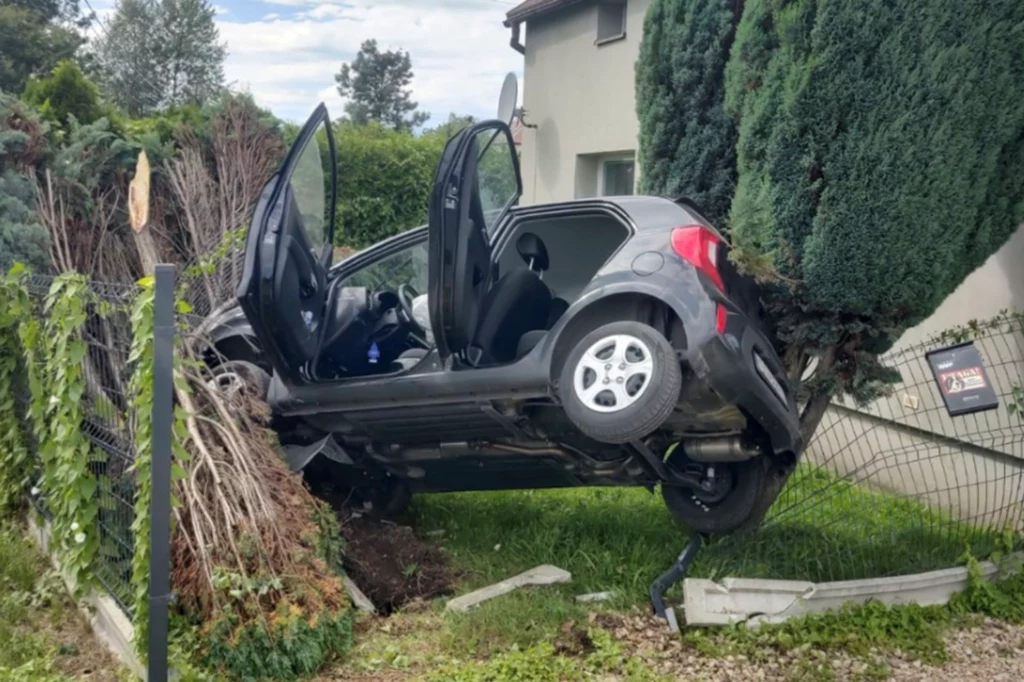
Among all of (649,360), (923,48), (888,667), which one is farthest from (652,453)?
(923,48)

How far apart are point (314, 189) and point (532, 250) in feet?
4.06

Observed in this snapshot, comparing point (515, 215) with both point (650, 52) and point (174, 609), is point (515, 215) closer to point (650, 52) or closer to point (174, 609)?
point (650, 52)

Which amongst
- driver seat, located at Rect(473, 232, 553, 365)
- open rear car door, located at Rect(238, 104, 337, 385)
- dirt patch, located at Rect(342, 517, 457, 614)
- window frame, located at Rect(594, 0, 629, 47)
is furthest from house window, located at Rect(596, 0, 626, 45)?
dirt patch, located at Rect(342, 517, 457, 614)

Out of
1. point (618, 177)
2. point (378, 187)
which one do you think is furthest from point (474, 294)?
point (378, 187)

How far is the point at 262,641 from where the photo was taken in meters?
3.81

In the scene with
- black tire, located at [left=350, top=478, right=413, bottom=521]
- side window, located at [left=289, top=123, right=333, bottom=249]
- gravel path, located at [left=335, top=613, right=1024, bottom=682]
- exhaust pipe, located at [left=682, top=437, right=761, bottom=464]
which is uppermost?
side window, located at [left=289, top=123, right=333, bottom=249]

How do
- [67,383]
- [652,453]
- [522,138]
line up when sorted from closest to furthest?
[67,383] < [652,453] < [522,138]

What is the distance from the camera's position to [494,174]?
206 inches

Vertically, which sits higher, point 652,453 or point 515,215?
point 515,215

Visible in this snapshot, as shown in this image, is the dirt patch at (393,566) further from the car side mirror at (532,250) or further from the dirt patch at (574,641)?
the car side mirror at (532,250)

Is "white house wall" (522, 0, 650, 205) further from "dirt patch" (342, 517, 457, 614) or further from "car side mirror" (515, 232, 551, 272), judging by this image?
"dirt patch" (342, 517, 457, 614)

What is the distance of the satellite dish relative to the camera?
6.07 metres

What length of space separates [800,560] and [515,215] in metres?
2.29

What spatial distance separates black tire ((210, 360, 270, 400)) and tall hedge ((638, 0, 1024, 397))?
2.55m
